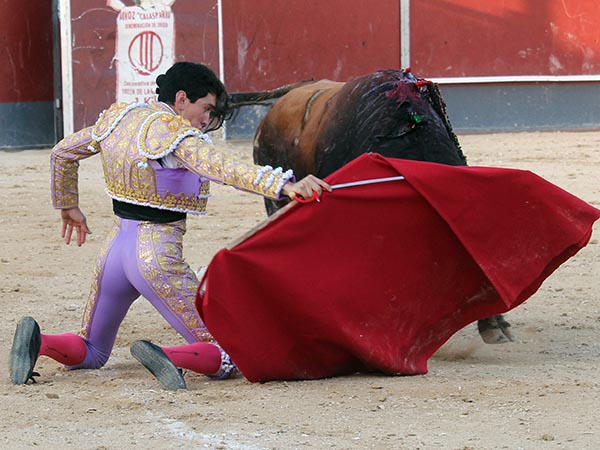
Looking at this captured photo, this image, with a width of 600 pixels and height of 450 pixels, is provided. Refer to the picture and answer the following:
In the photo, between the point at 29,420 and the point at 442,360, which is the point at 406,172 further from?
the point at 29,420

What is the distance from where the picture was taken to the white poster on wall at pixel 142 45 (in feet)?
33.0

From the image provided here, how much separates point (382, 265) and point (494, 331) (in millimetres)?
938

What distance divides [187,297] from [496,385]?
0.89 metres

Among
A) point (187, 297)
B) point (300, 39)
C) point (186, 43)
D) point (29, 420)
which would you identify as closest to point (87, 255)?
point (187, 297)

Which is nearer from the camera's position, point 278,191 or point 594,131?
point 278,191

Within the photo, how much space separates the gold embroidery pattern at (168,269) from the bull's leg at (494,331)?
113 cm

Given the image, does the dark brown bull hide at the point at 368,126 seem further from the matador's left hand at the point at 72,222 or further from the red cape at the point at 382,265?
the matador's left hand at the point at 72,222

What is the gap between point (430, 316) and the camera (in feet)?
11.5

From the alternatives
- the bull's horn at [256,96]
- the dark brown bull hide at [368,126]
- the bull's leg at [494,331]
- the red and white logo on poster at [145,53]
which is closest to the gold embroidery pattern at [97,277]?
the dark brown bull hide at [368,126]

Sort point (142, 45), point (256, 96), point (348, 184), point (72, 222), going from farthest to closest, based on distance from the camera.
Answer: point (142, 45), point (256, 96), point (72, 222), point (348, 184)

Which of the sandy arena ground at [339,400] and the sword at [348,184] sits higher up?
the sword at [348,184]

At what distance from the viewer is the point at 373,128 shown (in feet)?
13.1

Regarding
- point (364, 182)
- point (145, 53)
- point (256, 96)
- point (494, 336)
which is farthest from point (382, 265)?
point (145, 53)

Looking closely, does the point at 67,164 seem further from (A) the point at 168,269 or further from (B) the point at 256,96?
(B) the point at 256,96
